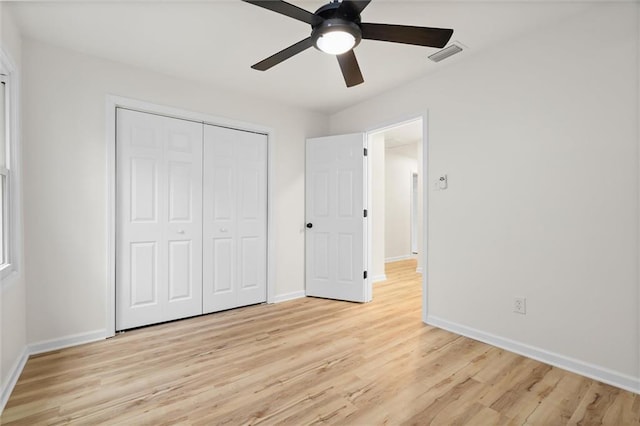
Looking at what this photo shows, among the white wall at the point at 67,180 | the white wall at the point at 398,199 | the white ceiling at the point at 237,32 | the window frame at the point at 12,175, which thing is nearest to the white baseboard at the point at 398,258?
the white wall at the point at 398,199

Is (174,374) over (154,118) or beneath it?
beneath

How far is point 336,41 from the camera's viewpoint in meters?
1.81

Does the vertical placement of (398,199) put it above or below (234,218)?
above

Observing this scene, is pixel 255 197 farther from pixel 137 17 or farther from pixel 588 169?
pixel 588 169

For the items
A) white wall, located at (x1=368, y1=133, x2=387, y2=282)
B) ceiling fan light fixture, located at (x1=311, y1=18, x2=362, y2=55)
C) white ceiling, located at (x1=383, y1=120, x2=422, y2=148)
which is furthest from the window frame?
white ceiling, located at (x1=383, y1=120, x2=422, y2=148)

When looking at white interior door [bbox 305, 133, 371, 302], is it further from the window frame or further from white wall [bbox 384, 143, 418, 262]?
white wall [bbox 384, 143, 418, 262]

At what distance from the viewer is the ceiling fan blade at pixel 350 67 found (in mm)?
2035

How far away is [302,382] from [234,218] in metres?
2.04

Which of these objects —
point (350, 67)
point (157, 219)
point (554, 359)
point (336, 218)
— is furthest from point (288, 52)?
point (554, 359)

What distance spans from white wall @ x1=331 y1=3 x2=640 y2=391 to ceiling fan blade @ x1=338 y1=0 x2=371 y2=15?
5.21 ft

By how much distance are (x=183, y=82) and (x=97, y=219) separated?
156 cm

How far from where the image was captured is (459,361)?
7.66ft

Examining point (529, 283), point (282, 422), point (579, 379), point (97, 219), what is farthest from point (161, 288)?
point (579, 379)

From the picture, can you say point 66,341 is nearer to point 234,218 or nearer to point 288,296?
point 234,218
